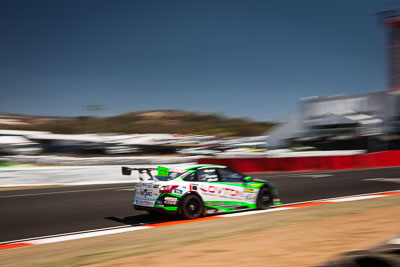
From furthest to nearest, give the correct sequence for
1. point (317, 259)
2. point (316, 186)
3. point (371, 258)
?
1. point (316, 186)
2. point (317, 259)
3. point (371, 258)

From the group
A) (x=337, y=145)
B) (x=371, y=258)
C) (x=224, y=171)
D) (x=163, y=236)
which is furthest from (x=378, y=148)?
(x=371, y=258)

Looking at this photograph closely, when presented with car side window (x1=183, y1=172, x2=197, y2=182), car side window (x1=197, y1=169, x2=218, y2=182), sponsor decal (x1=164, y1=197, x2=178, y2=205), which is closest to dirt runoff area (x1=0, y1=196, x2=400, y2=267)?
sponsor decal (x1=164, y1=197, x2=178, y2=205)

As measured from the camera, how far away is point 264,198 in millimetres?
11398

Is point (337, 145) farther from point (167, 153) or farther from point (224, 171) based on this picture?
point (224, 171)

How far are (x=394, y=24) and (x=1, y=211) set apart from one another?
4403 centimetres

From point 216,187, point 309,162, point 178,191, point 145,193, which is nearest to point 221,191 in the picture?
point 216,187

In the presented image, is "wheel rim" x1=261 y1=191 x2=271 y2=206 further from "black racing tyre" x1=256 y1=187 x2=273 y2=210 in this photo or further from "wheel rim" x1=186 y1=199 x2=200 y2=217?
"wheel rim" x1=186 y1=199 x2=200 y2=217

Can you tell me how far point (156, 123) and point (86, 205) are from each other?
133102 millimetres

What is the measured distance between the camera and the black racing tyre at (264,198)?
11258 millimetres

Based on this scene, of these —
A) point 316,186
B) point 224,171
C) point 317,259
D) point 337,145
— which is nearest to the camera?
point 317,259

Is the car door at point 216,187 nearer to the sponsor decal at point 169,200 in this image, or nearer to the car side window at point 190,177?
the car side window at point 190,177

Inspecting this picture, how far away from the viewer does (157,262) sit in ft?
16.6

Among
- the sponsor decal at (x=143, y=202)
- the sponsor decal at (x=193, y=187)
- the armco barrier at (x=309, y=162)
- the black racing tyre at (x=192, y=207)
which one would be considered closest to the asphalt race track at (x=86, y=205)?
the sponsor decal at (x=143, y=202)

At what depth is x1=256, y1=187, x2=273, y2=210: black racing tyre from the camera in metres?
11.3
